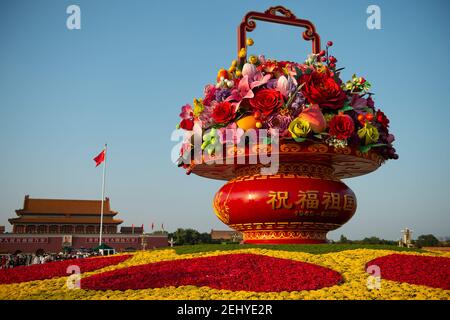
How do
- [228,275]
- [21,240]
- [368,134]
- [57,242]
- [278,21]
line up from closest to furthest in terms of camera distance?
[228,275]
[368,134]
[278,21]
[21,240]
[57,242]

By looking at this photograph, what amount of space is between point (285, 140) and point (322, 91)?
121 cm

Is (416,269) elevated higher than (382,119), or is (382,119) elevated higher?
(382,119)

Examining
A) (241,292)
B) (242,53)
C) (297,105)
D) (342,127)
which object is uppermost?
(242,53)

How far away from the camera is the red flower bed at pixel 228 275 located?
550 cm

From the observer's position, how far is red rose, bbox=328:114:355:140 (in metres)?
8.14

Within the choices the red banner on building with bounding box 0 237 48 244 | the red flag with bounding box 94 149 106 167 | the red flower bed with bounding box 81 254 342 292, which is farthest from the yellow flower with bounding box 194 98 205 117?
the red banner on building with bounding box 0 237 48 244

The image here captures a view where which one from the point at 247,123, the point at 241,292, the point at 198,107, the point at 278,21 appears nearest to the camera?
the point at 241,292

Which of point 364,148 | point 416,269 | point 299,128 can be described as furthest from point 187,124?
point 416,269

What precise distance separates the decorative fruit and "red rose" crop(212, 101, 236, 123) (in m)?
0.21

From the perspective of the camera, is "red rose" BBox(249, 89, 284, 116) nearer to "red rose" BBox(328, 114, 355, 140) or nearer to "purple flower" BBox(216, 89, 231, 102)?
"purple flower" BBox(216, 89, 231, 102)

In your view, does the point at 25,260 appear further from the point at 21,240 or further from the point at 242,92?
the point at 242,92

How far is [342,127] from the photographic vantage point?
321 inches

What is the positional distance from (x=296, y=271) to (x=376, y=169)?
508cm

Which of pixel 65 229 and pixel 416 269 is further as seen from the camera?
pixel 65 229
